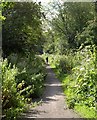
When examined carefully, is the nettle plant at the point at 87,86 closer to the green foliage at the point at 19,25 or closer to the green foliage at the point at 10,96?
the green foliage at the point at 10,96

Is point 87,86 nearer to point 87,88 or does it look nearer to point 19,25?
point 87,88

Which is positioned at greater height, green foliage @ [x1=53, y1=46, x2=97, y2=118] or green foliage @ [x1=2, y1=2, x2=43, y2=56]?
green foliage @ [x1=2, y1=2, x2=43, y2=56]

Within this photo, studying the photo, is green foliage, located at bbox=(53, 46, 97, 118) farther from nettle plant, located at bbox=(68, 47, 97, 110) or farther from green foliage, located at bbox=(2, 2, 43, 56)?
green foliage, located at bbox=(2, 2, 43, 56)

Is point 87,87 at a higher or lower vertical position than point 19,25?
lower

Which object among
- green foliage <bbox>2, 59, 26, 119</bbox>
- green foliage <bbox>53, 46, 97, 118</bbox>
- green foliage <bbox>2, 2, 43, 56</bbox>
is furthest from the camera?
green foliage <bbox>2, 2, 43, 56</bbox>

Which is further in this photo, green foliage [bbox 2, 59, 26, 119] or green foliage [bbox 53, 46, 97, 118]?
green foliage [bbox 53, 46, 97, 118]

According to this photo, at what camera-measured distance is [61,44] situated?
46531 mm

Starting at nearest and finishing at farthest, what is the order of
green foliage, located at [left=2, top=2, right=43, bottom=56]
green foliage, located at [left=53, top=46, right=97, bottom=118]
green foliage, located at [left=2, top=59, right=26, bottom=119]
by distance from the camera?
green foliage, located at [left=2, top=59, right=26, bottom=119], green foliage, located at [left=53, top=46, right=97, bottom=118], green foliage, located at [left=2, top=2, right=43, bottom=56]

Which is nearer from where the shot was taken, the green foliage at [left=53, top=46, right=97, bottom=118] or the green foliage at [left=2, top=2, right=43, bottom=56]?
the green foliage at [left=53, top=46, right=97, bottom=118]

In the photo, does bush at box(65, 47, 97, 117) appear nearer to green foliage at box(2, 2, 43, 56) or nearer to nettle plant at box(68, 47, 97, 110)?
nettle plant at box(68, 47, 97, 110)

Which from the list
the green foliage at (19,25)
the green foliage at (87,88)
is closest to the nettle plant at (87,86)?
the green foliage at (87,88)

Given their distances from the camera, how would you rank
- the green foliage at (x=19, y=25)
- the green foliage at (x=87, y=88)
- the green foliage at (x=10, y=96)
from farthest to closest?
the green foliage at (x=19, y=25), the green foliage at (x=87, y=88), the green foliage at (x=10, y=96)

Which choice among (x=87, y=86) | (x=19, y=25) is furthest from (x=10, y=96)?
(x=19, y=25)

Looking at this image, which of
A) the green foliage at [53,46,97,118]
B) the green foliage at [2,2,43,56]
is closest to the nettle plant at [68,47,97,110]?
the green foliage at [53,46,97,118]
